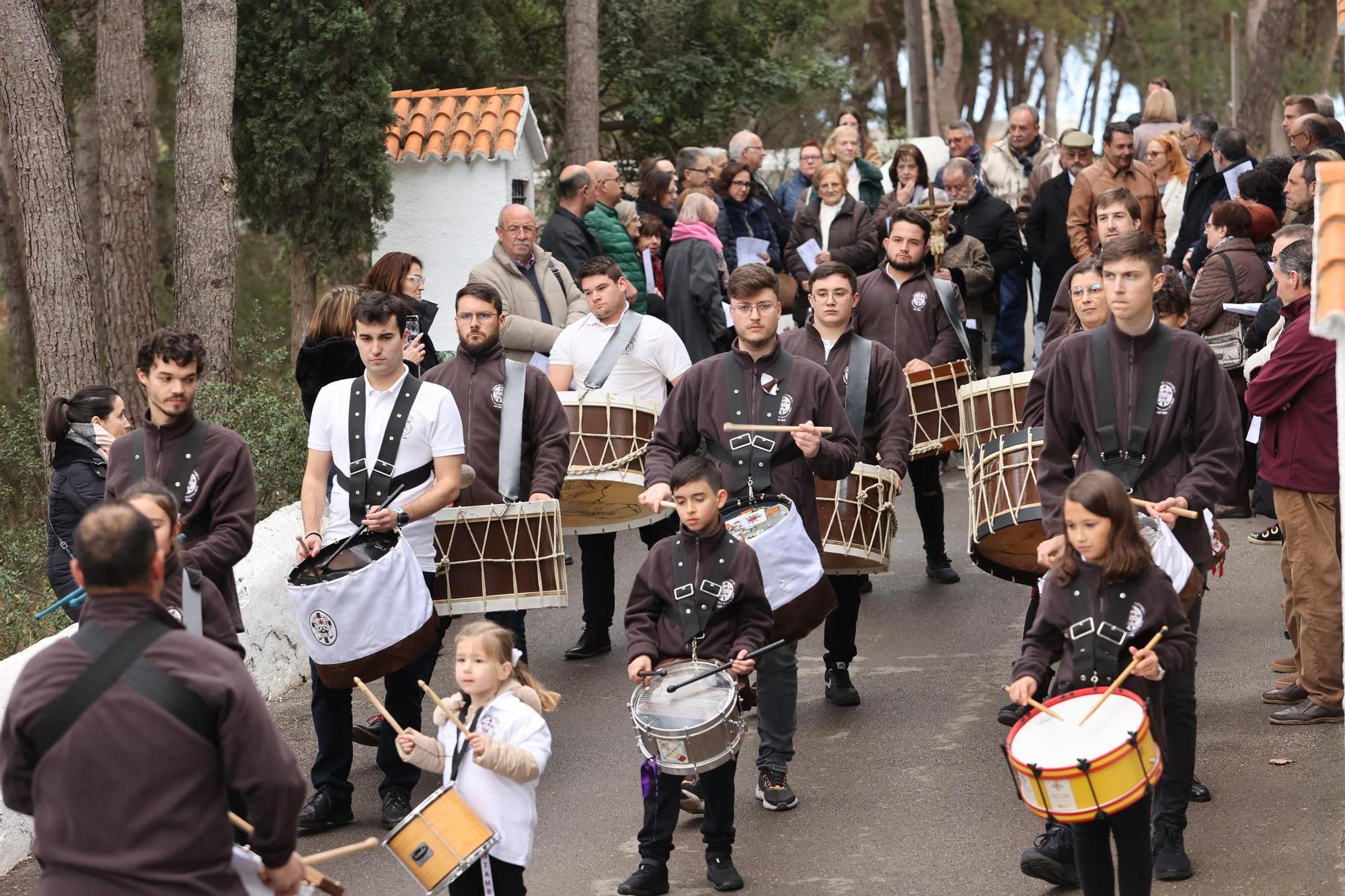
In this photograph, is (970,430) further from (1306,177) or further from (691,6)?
(691,6)

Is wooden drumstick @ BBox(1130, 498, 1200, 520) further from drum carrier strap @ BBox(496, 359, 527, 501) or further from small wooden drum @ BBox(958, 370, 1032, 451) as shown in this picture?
drum carrier strap @ BBox(496, 359, 527, 501)

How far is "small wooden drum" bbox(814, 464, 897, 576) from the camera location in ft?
25.0

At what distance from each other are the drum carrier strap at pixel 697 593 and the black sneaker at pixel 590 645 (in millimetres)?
2977

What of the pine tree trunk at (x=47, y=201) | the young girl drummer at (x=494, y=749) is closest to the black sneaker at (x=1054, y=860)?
the young girl drummer at (x=494, y=749)

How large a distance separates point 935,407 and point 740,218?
4875 millimetres

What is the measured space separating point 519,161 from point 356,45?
190 cm

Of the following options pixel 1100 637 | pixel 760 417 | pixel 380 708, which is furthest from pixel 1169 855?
pixel 380 708

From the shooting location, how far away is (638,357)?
8852mm

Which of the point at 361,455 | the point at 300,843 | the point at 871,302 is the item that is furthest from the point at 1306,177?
the point at 300,843

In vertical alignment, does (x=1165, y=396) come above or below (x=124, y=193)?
below

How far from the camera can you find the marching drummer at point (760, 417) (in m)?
7.00

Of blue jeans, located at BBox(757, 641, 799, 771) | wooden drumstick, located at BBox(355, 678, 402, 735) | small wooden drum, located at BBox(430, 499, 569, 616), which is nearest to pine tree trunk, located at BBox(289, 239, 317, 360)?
small wooden drum, located at BBox(430, 499, 569, 616)

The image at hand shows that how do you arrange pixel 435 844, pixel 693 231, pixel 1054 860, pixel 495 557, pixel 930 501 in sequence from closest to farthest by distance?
pixel 435 844 < pixel 1054 860 < pixel 495 557 < pixel 930 501 < pixel 693 231

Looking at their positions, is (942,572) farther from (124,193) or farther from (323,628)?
(124,193)
